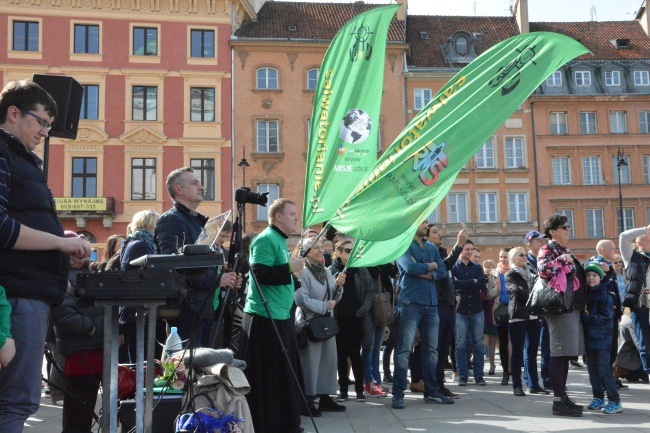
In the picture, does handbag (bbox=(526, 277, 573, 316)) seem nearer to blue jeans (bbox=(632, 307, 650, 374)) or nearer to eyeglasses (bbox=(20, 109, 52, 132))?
blue jeans (bbox=(632, 307, 650, 374))

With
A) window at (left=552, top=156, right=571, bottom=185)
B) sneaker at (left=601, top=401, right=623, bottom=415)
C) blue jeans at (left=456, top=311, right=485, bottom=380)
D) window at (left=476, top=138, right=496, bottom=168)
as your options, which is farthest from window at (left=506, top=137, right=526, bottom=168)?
sneaker at (left=601, top=401, right=623, bottom=415)

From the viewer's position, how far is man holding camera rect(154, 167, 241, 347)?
560 cm

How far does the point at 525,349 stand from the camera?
9555 millimetres

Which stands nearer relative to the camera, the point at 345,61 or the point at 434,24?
the point at 345,61

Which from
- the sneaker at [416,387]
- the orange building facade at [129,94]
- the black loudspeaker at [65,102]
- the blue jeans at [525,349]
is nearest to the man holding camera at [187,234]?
the black loudspeaker at [65,102]

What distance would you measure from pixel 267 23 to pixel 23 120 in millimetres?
37797

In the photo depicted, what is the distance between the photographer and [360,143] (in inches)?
320

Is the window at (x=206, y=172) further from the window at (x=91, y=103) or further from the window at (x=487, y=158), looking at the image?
the window at (x=487, y=158)

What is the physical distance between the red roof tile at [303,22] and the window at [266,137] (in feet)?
15.9

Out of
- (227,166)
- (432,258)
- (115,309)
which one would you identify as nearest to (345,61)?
(432,258)

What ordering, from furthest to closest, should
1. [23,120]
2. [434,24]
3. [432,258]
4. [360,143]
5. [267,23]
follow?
[434,24] → [267,23] → [432,258] → [360,143] → [23,120]

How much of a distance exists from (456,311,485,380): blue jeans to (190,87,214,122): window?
28.4m

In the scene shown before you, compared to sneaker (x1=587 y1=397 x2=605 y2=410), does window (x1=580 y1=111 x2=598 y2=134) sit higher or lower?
higher

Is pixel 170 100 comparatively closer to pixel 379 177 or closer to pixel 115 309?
pixel 379 177
